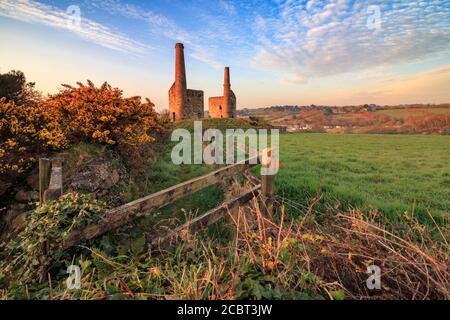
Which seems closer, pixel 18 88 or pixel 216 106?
pixel 18 88

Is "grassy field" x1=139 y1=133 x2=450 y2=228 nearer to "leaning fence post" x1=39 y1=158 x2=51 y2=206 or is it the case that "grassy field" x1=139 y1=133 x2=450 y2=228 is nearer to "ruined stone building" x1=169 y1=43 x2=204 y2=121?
"leaning fence post" x1=39 y1=158 x2=51 y2=206

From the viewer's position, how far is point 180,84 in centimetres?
3862

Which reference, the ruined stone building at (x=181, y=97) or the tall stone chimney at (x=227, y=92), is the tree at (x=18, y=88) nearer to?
the ruined stone building at (x=181, y=97)

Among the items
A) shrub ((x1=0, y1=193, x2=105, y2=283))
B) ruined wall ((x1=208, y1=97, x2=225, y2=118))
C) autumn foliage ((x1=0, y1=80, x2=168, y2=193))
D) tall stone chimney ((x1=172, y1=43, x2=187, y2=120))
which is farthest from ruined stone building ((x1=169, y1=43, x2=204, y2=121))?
shrub ((x1=0, y1=193, x2=105, y2=283))

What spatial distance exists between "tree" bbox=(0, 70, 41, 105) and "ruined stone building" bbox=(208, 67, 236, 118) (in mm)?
37166

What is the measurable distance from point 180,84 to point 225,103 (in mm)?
10162

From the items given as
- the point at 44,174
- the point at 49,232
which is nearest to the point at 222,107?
the point at 44,174

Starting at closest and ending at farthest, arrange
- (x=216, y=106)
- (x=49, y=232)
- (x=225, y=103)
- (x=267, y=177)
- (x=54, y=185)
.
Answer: (x=49, y=232) < (x=54, y=185) < (x=267, y=177) < (x=225, y=103) < (x=216, y=106)

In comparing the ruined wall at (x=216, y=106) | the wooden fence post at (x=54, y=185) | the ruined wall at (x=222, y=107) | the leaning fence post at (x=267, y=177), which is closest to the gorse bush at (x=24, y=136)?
the wooden fence post at (x=54, y=185)

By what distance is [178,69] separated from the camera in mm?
38000

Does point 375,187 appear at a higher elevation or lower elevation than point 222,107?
lower

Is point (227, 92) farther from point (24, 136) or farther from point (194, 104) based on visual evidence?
point (24, 136)
